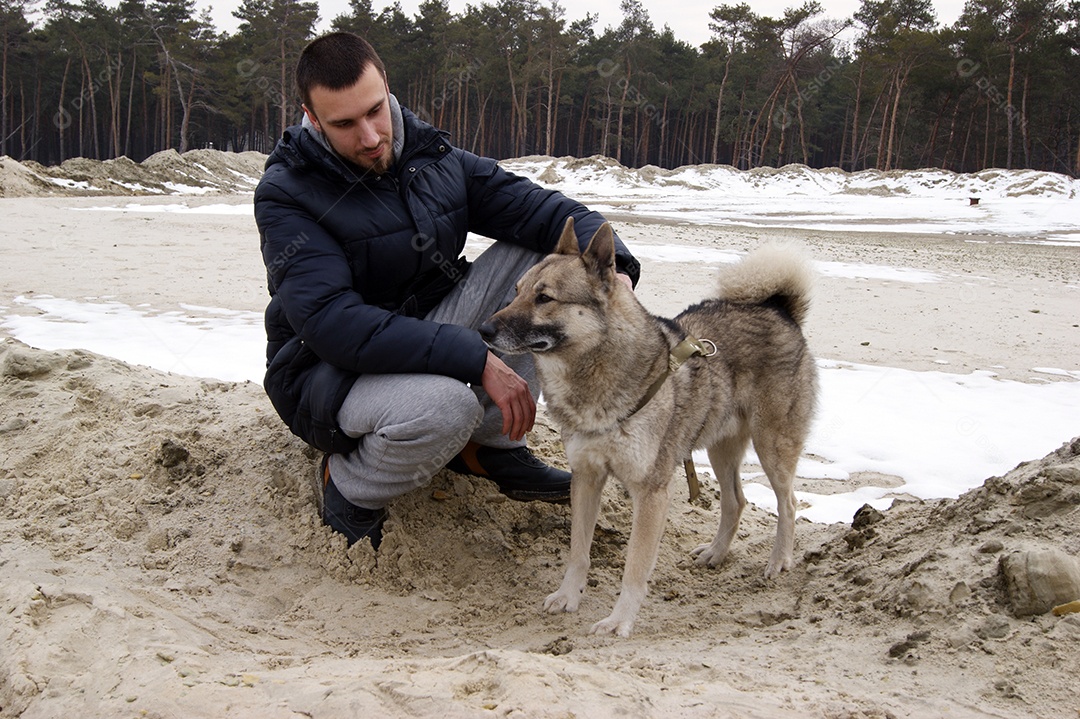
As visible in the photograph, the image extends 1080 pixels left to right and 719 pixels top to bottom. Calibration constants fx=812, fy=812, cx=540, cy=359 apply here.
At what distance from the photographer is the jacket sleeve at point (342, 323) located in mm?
3068

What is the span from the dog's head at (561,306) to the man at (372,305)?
13 centimetres

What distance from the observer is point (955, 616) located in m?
2.47

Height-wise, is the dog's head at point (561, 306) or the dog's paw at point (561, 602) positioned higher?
the dog's head at point (561, 306)

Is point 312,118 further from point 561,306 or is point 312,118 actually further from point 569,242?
point 561,306

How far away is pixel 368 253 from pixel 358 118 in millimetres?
538

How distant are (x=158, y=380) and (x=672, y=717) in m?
3.90

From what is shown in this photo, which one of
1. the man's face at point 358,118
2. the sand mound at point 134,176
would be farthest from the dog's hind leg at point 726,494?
the sand mound at point 134,176

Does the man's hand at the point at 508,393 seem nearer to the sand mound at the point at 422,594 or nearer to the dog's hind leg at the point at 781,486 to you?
the sand mound at the point at 422,594

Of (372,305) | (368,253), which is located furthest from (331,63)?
(372,305)

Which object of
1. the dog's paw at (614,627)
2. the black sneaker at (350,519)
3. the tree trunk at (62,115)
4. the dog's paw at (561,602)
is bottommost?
the dog's paw at (561,602)

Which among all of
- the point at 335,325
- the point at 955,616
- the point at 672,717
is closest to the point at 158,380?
the point at 335,325

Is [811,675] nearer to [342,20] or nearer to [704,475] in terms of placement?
[704,475]

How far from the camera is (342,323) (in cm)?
305

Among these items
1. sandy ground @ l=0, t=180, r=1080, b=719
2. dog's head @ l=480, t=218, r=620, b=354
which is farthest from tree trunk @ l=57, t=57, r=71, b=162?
dog's head @ l=480, t=218, r=620, b=354
